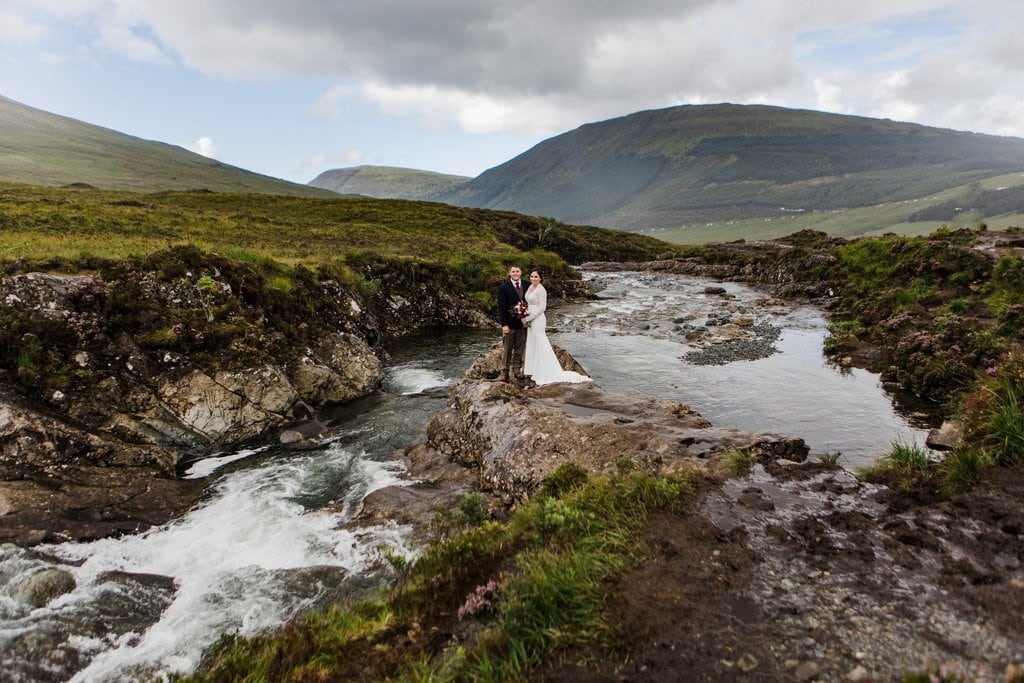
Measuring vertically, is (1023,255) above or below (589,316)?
above

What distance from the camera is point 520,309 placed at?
16.0m

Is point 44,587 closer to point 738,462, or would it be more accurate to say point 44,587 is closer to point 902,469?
point 738,462

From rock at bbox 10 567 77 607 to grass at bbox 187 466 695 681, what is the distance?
3.83m

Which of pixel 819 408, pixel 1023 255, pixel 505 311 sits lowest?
pixel 819 408

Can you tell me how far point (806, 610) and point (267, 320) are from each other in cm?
1949

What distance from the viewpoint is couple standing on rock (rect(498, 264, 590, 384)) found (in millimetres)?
15961

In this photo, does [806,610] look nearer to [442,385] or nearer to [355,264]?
[442,385]

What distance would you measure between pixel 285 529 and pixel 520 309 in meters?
9.07

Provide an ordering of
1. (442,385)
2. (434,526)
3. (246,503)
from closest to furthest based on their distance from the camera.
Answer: (434,526)
(246,503)
(442,385)

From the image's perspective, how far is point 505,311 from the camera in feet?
52.9

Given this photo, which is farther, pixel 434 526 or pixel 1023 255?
pixel 1023 255

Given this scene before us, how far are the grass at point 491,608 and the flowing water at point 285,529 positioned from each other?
73.1 inches

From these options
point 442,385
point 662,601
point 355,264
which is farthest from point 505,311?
point 355,264

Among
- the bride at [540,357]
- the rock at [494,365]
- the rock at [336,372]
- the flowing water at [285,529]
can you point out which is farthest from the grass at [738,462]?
the rock at [336,372]
